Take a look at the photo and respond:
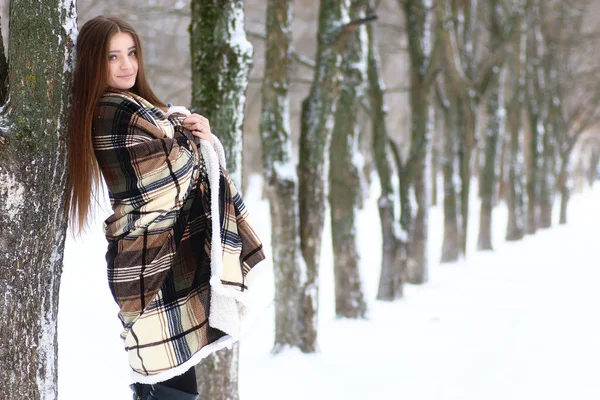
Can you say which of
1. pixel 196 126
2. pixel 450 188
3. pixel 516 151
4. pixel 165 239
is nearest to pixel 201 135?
pixel 196 126

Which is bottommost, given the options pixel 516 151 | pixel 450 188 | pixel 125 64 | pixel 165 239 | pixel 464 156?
pixel 450 188

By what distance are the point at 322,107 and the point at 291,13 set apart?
2.93 feet

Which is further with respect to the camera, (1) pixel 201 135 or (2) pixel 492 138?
(2) pixel 492 138

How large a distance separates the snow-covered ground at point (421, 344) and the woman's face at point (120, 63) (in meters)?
0.67

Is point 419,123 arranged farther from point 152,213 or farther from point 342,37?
point 152,213

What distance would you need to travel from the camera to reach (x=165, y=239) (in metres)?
2.58

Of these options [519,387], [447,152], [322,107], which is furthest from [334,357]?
[447,152]

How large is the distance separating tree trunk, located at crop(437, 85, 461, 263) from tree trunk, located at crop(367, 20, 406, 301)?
3343 millimetres

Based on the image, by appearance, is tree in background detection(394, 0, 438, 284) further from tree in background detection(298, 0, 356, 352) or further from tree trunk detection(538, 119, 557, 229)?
tree trunk detection(538, 119, 557, 229)

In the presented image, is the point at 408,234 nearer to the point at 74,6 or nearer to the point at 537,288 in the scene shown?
the point at 537,288

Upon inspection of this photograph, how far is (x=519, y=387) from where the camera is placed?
454 centimetres

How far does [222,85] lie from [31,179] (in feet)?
5.24

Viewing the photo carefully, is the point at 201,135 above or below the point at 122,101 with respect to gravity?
below

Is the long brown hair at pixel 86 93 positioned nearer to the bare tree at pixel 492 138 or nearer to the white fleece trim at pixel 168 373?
the white fleece trim at pixel 168 373
